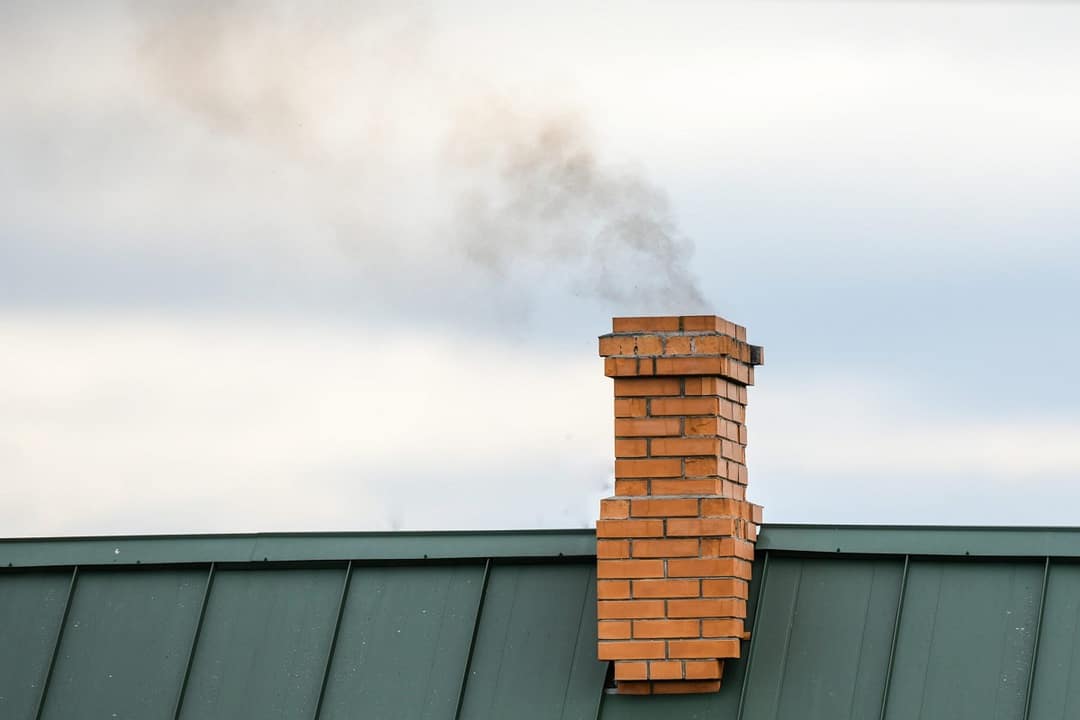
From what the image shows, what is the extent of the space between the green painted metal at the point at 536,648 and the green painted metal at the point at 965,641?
151cm

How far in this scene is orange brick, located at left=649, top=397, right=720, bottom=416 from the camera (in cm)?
804

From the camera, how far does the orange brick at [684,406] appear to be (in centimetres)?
804

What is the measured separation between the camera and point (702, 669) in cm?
784

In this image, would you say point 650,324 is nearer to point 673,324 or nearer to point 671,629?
→ point 673,324

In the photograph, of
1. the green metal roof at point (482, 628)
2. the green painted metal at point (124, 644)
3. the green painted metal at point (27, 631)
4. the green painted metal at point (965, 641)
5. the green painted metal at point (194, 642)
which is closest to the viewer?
the green painted metal at point (965, 641)

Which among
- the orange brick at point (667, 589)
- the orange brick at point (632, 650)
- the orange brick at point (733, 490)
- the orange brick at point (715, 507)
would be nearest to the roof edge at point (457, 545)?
the orange brick at point (733, 490)

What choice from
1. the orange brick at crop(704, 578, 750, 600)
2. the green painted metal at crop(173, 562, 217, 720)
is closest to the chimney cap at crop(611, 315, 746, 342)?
the orange brick at crop(704, 578, 750, 600)

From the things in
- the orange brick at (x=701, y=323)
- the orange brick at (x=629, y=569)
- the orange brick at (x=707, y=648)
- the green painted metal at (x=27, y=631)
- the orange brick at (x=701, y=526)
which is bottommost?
the green painted metal at (x=27, y=631)

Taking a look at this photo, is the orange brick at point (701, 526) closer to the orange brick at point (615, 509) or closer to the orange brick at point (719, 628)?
the orange brick at point (615, 509)

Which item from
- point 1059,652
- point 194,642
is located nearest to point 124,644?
point 194,642

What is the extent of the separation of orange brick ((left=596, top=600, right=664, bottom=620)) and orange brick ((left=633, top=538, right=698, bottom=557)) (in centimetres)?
23

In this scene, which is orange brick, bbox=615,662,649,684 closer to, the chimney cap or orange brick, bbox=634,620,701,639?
orange brick, bbox=634,620,701,639

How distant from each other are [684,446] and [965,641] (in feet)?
5.33

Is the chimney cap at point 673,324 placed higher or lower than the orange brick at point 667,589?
higher
